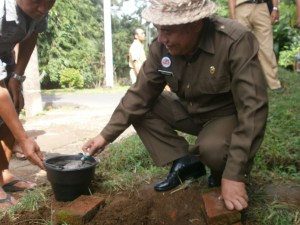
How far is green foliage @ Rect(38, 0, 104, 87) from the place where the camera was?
55.5 feet

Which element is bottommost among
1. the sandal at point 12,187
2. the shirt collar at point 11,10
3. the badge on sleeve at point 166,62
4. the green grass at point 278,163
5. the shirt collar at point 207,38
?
the sandal at point 12,187

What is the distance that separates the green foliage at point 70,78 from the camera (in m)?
18.2

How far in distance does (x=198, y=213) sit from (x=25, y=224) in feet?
3.44

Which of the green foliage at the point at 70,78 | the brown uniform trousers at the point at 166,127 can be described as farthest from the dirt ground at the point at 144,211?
the green foliage at the point at 70,78

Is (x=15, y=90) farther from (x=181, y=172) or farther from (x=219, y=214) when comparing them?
(x=219, y=214)

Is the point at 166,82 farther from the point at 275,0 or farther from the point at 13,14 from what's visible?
the point at 275,0

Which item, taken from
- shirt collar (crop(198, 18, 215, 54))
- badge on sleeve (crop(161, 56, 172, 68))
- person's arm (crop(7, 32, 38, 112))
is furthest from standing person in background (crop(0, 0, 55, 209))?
shirt collar (crop(198, 18, 215, 54))

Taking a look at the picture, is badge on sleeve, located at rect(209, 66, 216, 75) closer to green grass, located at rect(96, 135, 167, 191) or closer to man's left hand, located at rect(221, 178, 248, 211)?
man's left hand, located at rect(221, 178, 248, 211)

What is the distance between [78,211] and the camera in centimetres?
231

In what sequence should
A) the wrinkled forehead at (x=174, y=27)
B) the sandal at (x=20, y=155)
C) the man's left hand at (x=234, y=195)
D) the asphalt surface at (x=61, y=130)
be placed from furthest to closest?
the sandal at (x=20, y=155)
the asphalt surface at (x=61, y=130)
the wrinkled forehead at (x=174, y=27)
the man's left hand at (x=234, y=195)

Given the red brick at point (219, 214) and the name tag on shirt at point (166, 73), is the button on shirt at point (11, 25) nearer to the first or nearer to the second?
the name tag on shirt at point (166, 73)

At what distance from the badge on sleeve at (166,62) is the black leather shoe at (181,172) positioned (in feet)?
2.18

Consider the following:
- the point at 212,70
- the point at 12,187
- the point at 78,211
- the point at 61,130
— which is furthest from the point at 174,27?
the point at 61,130

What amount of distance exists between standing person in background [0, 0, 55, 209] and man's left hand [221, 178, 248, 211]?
1202 millimetres
